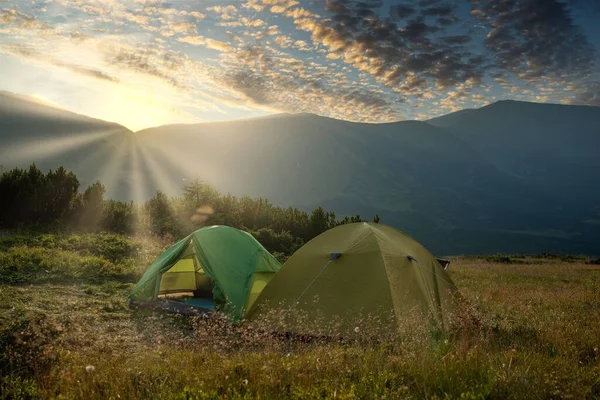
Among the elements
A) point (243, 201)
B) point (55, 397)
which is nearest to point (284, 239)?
point (243, 201)

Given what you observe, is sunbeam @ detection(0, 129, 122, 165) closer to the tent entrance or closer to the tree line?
the tree line

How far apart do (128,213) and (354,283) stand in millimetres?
26301

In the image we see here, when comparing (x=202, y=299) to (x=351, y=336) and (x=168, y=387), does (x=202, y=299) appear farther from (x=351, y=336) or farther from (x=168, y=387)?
(x=168, y=387)

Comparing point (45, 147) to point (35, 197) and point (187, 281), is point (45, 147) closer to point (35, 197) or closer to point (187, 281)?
point (35, 197)

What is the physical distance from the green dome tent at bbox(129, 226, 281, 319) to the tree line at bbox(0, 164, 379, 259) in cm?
1410

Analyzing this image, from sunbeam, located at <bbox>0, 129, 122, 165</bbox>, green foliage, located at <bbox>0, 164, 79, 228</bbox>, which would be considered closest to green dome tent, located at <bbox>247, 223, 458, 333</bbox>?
green foliage, located at <bbox>0, 164, 79, 228</bbox>

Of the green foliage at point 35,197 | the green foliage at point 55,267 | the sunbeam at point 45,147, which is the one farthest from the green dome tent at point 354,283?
the sunbeam at point 45,147

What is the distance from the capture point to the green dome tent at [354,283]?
26.5 ft

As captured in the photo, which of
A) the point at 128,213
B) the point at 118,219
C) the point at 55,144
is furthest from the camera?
the point at 55,144

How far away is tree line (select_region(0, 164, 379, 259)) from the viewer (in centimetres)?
2695

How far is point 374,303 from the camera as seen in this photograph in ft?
26.2

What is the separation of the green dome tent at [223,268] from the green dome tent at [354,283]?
159cm

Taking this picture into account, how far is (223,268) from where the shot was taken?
11.3 meters

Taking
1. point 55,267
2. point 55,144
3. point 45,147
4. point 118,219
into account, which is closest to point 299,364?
point 55,267
